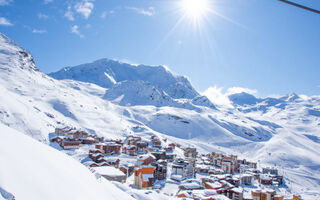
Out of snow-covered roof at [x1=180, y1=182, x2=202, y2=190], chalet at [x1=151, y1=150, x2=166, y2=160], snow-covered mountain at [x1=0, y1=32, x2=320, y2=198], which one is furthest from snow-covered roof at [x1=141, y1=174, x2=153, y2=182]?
snow-covered mountain at [x1=0, y1=32, x2=320, y2=198]

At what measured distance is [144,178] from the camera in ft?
114

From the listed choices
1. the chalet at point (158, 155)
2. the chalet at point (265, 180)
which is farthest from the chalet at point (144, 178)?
the chalet at point (265, 180)

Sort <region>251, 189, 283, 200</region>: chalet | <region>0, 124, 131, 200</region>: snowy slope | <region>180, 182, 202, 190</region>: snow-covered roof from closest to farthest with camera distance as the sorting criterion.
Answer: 1. <region>0, 124, 131, 200</region>: snowy slope
2. <region>180, 182, 202, 190</region>: snow-covered roof
3. <region>251, 189, 283, 200</region>: chalet

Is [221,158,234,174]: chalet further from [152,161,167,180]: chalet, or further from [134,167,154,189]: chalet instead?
[134,167,154,189]: chalet

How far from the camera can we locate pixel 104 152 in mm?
53688

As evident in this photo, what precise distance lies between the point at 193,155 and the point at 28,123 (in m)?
52.0

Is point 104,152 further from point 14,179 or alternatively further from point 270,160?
point 270,160

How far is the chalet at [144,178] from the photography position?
3434cm

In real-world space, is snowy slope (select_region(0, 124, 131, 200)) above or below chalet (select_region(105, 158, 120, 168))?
above

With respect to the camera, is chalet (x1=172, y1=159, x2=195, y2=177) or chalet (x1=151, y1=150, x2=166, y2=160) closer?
chalet (x1=172, y1=159, x2=195, y2=177)

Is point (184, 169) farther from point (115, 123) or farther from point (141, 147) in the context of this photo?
point (115, 123)

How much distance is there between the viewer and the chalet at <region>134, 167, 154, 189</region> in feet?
113

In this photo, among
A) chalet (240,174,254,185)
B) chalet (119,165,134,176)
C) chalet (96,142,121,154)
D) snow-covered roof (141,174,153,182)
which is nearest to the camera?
snow-covered roof (141,174,153,182)

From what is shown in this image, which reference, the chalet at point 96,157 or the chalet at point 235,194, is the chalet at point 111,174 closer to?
the chalet at point 96,157
